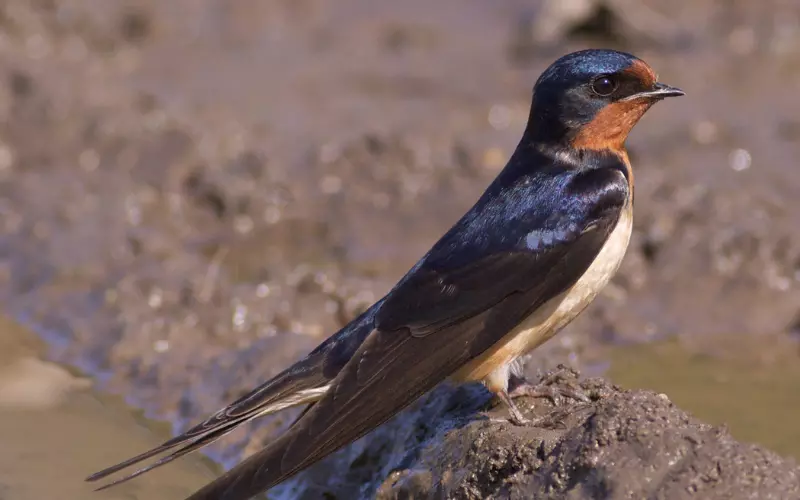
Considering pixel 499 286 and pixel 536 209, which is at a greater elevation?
pixel 536 209

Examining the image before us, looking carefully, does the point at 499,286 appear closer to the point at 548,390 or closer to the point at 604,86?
the point at 548,390

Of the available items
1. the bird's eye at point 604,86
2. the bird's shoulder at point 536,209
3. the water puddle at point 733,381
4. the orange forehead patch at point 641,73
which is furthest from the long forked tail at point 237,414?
the water puddle at point 733,381

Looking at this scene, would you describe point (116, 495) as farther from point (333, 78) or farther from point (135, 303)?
point (333, 78)

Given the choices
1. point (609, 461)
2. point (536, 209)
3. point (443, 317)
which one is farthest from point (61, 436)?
point (609, 461)

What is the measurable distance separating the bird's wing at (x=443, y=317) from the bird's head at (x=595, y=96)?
0.16m

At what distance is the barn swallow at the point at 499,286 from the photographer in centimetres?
328

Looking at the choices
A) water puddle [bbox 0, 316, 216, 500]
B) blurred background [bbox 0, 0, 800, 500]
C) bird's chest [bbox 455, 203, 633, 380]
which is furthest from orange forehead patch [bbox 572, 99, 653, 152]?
water puddle [bbox 0, 316, 216, 500]

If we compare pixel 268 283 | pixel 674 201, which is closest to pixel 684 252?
pixel 674 201

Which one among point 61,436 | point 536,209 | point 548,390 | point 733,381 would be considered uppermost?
point 61,436

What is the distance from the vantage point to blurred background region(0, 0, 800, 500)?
4688mm

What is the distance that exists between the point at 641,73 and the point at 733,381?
5.33 ft

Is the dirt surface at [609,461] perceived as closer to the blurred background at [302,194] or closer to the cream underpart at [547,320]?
the cream underpart at [547,320]

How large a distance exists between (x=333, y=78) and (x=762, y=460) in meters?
4.95

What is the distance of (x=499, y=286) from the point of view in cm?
348
